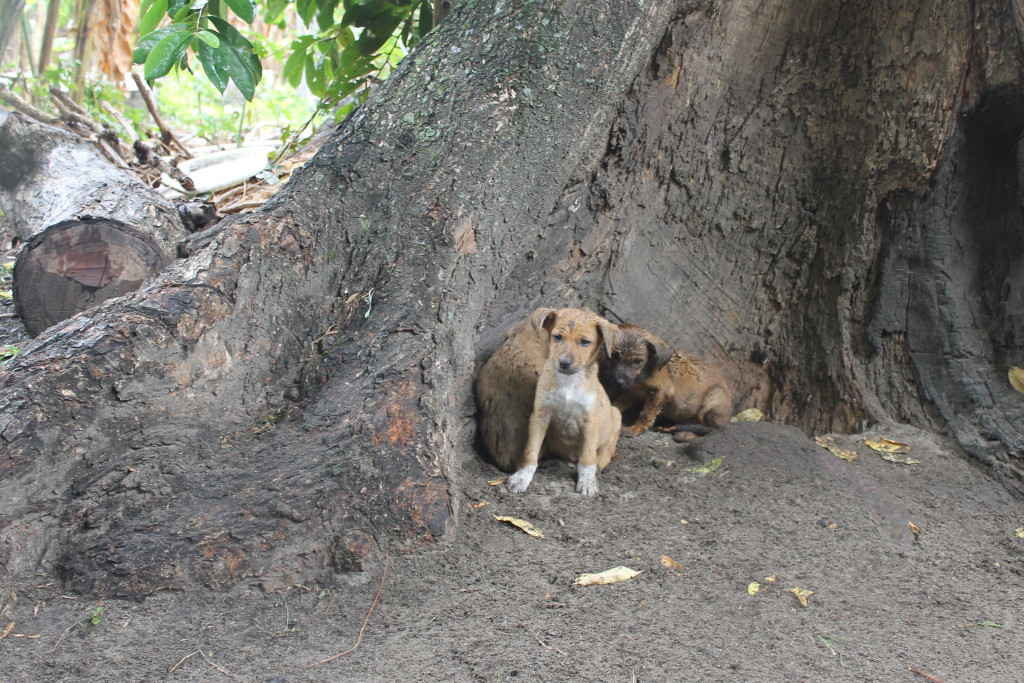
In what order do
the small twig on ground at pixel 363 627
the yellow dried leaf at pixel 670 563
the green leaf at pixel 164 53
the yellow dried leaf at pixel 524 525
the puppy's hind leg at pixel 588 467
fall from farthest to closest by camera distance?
1. the puppy's hind leg at pixel 588 467
2. the green leaf at pixel 164 53
3. the yellow dried leaf at pixel 524 525
4. the yellow dried leaf at pixel 670 563
5. the small twig on ground at pixel 363 627

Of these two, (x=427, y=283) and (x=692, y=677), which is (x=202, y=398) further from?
(x=692, y=677)

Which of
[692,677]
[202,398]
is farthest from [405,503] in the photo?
[692,677]

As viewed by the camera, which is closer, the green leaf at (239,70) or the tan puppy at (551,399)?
the green leaf at (239,70)

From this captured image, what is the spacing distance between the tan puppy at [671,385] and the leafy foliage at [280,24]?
9.28ft

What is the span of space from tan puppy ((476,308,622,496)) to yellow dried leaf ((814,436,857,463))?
129 cm

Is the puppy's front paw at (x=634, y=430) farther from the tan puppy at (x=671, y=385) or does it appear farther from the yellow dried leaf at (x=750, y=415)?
the yellow dried leaf at (x=750, y=415)

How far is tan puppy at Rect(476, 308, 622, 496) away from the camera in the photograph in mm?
4344

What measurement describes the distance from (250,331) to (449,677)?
193 centimetres

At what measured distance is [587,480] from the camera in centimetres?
426

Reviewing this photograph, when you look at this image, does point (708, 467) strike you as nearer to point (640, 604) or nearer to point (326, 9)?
point (640, 604)

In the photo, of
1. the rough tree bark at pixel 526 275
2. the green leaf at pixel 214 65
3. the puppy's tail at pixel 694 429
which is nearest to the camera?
the rough tree bark at pixel 526 275

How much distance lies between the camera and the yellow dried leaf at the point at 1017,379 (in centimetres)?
451

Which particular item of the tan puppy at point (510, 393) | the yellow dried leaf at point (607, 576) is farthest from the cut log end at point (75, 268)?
the yellow dried leaf at point (607, 576)

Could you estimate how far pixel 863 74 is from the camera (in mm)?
4777
